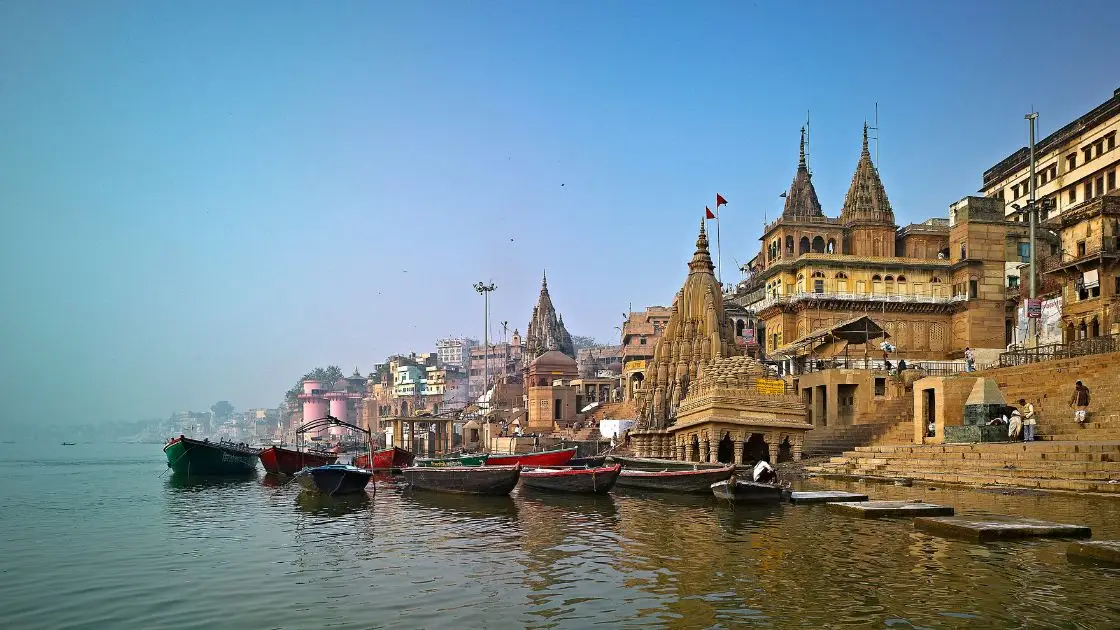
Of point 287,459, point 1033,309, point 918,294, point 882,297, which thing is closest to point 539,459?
point 287,459

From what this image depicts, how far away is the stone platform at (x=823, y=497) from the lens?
21.8m

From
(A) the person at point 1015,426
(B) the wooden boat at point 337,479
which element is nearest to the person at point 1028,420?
(A) the person at point 1015,426

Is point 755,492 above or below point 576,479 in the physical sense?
above

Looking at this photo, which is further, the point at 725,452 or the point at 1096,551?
the point at 725,452

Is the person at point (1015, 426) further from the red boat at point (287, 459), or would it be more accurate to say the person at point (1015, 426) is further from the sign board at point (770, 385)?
the red boat at point (287, 459)

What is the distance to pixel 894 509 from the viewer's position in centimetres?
1875

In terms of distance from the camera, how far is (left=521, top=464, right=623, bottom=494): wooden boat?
26.9 metres

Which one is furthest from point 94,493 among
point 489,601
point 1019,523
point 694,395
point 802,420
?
point 1019,523

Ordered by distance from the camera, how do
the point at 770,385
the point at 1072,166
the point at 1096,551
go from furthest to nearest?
the point at 1072,166, the point at 770,385, the point at 1096,551

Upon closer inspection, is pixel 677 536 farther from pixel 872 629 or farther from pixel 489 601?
pixel 872 629

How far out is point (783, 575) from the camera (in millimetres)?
13250

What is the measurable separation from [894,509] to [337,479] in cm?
1858

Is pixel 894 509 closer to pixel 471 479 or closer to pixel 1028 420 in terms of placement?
pixel 1028 420

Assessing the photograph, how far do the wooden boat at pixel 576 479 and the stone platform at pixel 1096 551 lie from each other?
14763mm
